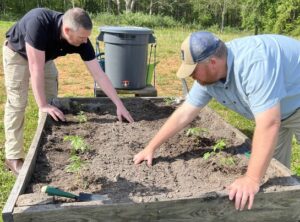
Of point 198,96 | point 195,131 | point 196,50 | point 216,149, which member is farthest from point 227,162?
point 196,50

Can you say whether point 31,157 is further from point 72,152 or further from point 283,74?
point 283,74

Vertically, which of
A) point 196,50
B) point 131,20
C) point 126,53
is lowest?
point 131,20

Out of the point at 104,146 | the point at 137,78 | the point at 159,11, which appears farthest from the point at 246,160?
the point at 159,11

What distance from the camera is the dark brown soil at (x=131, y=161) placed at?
2.79 meters

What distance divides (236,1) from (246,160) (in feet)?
142

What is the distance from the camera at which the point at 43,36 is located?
3809 millimetres

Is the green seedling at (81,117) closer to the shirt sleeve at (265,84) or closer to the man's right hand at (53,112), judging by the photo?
the man's right hand at (53,112)

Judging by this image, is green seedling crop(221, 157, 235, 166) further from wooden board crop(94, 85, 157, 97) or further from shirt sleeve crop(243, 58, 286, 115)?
wooden board crop(94, 85, 157, 97)

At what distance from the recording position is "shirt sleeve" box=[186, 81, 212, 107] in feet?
9.97

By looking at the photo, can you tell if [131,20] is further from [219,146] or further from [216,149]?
[219,146]

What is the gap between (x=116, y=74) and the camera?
17.4 ft

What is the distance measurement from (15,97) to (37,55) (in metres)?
0.66

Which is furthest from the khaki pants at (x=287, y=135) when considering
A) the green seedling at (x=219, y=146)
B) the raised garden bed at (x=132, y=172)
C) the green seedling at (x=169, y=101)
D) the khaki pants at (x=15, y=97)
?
the khaki pants at (x=15, y=97)

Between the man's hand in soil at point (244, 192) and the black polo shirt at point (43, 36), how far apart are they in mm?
2325
